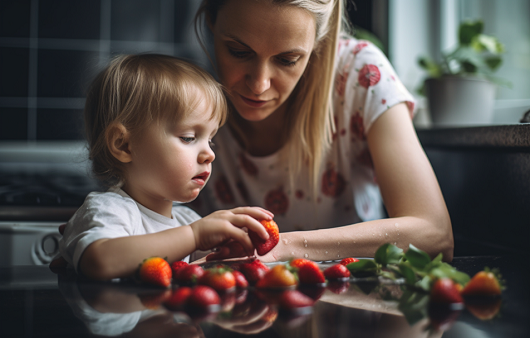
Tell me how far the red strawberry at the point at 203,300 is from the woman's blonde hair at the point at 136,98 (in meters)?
0.46

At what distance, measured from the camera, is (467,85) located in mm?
1827

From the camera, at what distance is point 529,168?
3.51 ft

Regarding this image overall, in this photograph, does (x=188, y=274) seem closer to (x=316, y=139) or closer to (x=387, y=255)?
(x=387, y=255)

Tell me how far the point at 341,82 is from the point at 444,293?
38.0 inches

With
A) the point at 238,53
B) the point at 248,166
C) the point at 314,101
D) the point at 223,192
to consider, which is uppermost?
the point at 238,53

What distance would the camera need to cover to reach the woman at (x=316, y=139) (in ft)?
3.27

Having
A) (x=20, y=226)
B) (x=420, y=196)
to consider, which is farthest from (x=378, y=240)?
(x=20, y=226)

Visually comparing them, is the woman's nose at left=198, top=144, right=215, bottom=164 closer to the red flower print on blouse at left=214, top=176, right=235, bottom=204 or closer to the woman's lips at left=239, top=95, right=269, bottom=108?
the woman's lips at left=239, top=95, right=269, bottom=108

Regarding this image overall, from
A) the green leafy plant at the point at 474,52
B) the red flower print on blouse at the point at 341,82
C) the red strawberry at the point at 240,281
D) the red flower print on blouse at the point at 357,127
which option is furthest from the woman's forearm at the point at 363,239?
the green leafy plant at the point at 474,52

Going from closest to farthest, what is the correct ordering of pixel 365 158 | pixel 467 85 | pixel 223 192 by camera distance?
1. pixel 365 158
2. pixel 223 192
3. pixel 467 85

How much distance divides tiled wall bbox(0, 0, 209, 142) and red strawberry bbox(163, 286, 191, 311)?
101 inches

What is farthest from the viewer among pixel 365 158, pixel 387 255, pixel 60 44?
pixel 60 44

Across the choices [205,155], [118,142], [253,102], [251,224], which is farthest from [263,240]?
[253,102]

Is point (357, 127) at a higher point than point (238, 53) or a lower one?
lower
